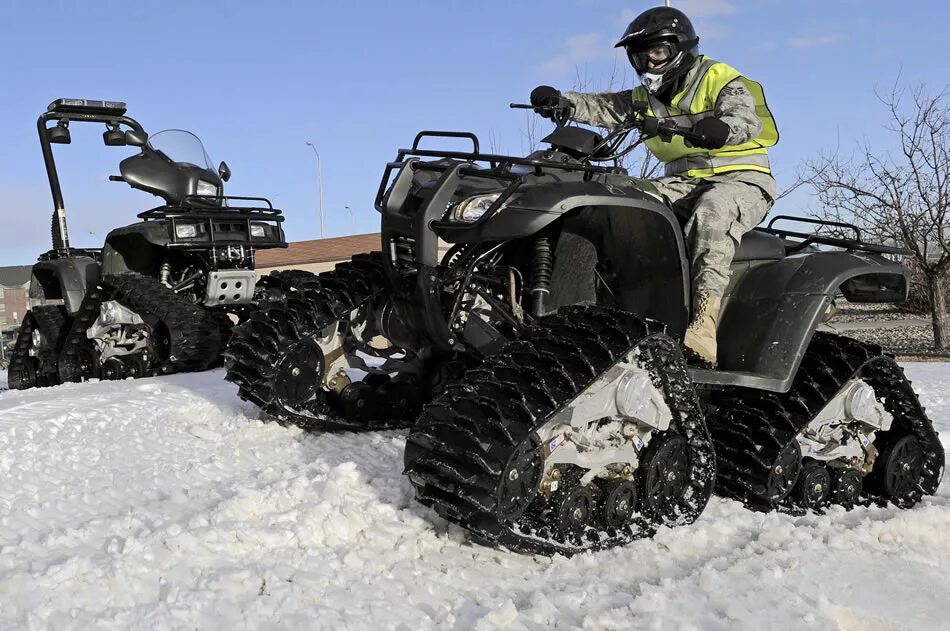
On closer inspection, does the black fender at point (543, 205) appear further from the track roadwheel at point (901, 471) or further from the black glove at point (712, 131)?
the track roadwheel at point (901, 471)

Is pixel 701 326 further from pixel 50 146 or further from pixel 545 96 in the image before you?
pixel 50 146

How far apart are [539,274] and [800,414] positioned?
1463mm

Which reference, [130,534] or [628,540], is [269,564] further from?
[628,540]

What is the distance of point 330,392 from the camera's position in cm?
515

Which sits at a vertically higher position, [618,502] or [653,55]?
[653,55]

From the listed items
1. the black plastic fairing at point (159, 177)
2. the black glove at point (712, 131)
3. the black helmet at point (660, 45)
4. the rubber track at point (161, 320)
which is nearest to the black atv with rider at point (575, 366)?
the black glove at point (712, 131)

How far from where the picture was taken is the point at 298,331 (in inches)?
189

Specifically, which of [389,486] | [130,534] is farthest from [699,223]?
[130,534]

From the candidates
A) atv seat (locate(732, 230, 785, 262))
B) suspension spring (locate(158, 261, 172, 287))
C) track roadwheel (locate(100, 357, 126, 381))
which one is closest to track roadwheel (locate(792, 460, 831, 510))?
atv seat (locate(732, 230, 785, 262))

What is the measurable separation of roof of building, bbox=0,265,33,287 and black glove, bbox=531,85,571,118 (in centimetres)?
6675

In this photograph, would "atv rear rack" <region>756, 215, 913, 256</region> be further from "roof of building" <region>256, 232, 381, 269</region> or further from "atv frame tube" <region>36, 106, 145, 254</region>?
"roof of building" <region>256, 232, 381, 269</region>

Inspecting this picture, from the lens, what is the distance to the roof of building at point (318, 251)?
24047 millimetres

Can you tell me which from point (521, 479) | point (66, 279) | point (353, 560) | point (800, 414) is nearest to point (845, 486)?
point (800, 414)

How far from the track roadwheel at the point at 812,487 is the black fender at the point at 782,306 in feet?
1.72
